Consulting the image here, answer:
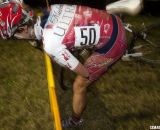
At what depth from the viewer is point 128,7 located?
549 cm

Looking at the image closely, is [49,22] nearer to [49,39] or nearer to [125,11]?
[49,39]

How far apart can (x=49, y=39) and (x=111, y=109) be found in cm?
226

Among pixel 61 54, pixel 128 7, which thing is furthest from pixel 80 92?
pixel 128 7

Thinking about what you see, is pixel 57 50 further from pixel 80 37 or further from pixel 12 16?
pixel 12 16

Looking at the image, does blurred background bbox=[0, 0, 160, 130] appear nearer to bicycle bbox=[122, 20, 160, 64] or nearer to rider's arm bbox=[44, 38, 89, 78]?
bicycle bbox=[122, 20, 160, 64]

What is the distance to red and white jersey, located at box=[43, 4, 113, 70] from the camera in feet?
12.8

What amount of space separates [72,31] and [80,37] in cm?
13

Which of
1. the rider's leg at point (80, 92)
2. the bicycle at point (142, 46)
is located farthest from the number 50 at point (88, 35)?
the bicycle at point (142, 46)

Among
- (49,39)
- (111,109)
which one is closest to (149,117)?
(111,109)

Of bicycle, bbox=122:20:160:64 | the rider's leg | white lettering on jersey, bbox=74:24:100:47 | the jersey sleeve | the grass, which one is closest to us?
the jersey sleeve

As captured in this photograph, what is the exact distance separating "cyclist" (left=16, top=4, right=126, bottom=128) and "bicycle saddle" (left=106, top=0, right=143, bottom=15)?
1146 millimetres

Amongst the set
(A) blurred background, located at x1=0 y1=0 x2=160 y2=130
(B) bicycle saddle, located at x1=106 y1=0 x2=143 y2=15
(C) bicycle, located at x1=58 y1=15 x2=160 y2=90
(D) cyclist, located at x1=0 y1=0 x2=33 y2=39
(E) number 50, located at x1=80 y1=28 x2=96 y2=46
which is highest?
(D) cyclist, located at x1=0 y1=0 x2=33 y2=39

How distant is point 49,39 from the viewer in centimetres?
386

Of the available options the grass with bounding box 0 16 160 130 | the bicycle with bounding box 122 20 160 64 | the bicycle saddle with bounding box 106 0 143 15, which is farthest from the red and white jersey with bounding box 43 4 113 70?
the bicycle with bounding box 122 20 160 64
